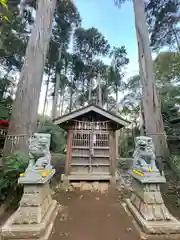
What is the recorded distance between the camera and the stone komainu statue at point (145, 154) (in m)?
2.59

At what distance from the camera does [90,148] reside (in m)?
4.98

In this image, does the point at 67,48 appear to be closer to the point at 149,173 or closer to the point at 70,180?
the point at 70,180

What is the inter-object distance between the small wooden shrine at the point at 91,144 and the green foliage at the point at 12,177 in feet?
6.44

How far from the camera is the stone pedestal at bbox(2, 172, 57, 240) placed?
1.95 metres

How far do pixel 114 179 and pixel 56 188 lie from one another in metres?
2.02

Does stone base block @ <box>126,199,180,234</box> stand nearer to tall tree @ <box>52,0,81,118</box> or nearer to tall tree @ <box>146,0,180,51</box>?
tall tree @ <box>146,0,180,51</box>

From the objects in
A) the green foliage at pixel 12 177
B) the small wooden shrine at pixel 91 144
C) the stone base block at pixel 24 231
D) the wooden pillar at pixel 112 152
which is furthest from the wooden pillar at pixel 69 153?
the stone base block at pixel 24 231

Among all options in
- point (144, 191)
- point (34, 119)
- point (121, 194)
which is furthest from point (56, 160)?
point (144, 191)

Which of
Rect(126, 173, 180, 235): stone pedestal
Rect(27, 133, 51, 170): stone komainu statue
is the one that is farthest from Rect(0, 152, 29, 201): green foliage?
Rect(126, 173, 180, 235): stone pedestal

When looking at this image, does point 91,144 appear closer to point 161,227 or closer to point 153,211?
point 153,211

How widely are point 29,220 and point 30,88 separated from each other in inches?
145

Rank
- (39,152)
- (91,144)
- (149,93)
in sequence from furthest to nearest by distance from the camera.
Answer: (149,93)
(91,144)
(39,152)

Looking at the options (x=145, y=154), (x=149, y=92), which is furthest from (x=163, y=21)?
(x=145, y=154)

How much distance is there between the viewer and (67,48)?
46.8 ft
